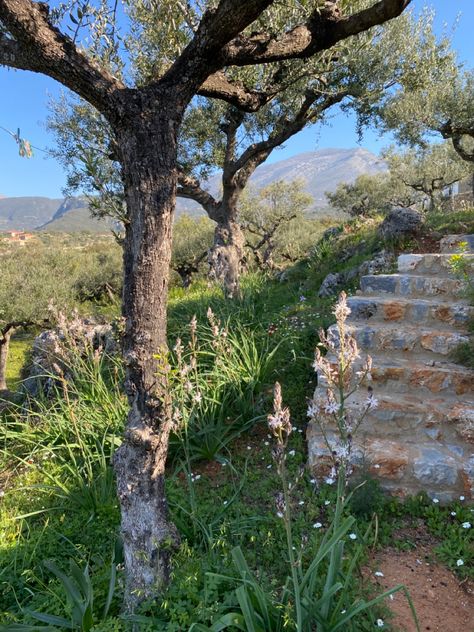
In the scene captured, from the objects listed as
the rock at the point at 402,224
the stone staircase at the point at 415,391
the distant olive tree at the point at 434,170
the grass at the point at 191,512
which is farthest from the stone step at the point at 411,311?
the distant olive tree at the point at 434,170

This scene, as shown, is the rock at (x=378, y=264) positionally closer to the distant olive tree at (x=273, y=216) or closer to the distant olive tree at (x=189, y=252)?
the distant olive tree at (x=273, y=216)

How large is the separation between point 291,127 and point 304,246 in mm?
17274

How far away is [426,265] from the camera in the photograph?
6879 mm

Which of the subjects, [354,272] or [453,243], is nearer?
A: [453,243]

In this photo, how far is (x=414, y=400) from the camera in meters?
4.21

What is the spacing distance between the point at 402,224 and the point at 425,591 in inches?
299

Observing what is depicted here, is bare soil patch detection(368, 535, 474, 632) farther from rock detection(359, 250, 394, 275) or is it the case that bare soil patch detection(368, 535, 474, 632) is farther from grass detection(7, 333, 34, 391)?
grass detection(7, 333, 34, 391)

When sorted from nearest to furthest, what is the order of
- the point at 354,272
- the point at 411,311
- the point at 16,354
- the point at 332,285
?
1. the point at 411,311
2. the point at 354,272
3. the point at 332,285
4. the point at 16,354

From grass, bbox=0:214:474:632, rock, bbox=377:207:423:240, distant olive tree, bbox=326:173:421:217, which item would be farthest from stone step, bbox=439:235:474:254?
distant olive tree, bbox=326:173:421:217

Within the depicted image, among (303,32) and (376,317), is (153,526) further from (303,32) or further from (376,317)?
(376,317)

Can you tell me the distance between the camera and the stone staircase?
3.55 metres

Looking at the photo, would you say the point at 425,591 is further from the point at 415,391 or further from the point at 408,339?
the point at 408,339

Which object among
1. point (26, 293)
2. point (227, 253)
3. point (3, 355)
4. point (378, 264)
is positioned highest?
point (227, 253)

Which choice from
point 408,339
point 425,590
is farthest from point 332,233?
point 425,590
